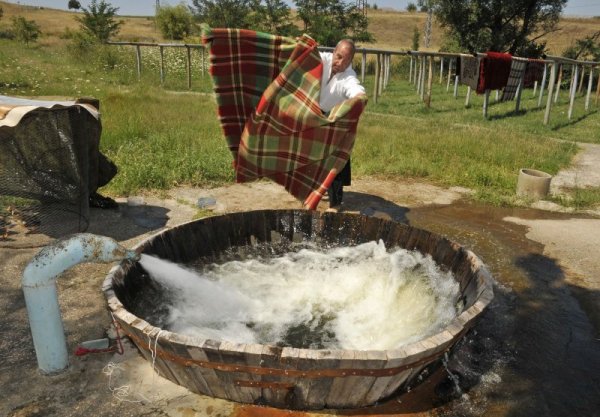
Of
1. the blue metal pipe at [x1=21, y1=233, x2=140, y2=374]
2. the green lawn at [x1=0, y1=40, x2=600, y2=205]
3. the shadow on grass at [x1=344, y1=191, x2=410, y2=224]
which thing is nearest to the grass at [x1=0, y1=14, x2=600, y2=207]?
the green lawn at [x1=0, y1=40, x2=600, y2=205]

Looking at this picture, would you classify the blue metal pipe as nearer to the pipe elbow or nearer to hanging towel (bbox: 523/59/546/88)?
the pipe elbow

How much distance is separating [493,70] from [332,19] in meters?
23.0

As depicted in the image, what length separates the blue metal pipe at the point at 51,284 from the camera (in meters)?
2.74

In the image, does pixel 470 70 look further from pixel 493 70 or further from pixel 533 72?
pixel 533 72

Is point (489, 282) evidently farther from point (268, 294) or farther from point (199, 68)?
point (199, 68)

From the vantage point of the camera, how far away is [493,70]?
1332 cm

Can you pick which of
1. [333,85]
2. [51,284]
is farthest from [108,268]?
[333,85]

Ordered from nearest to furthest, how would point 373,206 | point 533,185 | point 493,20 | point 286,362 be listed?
point 286,362 < point 373,206 < point 533,185 < point 493,20

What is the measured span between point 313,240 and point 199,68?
2240 cm

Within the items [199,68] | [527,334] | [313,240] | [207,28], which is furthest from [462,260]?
[199,68]

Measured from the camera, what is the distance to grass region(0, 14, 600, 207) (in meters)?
7.21

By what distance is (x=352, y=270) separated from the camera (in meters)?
4.27

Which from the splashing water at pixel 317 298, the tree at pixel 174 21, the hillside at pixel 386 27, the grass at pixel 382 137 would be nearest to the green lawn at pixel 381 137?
the grass at pixel 382 137

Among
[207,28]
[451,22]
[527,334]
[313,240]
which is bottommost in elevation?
[527,334]
